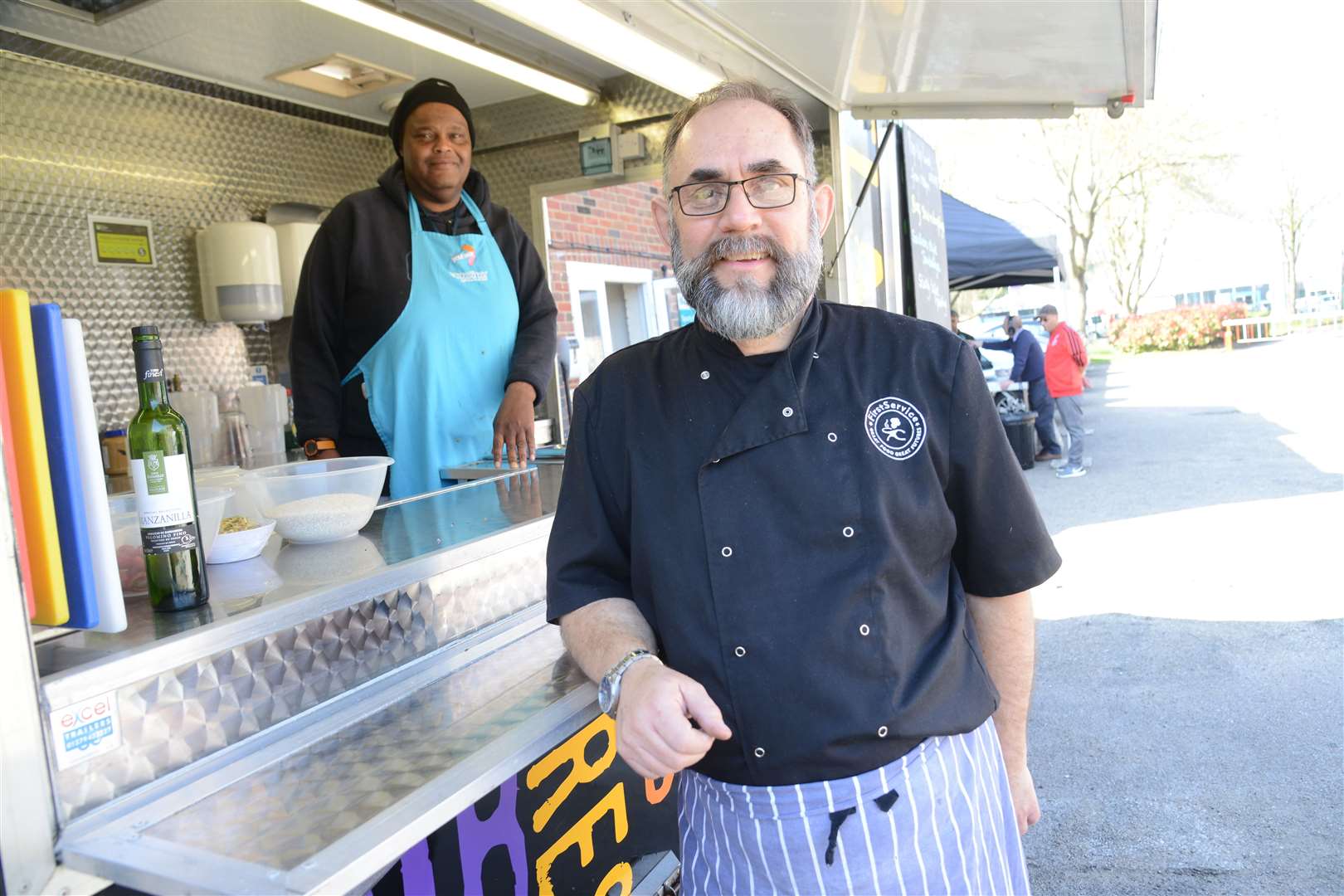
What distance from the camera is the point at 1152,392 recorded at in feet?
57.3

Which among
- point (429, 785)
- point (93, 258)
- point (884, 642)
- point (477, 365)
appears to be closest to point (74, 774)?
point (429, 785)

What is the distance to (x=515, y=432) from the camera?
9.55ft

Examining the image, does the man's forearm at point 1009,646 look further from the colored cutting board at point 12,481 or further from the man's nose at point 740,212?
the colored cutting board at point 12,481

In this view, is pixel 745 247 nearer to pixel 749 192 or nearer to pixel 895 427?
pixel 749 192

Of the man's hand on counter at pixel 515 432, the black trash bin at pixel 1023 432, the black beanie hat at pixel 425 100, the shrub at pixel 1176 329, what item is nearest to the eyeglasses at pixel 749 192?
the man's hand on counter at pixel 515 432

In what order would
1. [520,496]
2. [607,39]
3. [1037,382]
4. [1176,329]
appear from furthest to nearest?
[1176,329] < [1037,382] < [607,39] < [520,496]

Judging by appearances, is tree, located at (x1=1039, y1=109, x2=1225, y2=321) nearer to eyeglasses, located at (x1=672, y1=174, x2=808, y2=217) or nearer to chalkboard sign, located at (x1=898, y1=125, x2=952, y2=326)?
chalkboard sign, located at (x1=898, y1=125, x2=952, y2=326)

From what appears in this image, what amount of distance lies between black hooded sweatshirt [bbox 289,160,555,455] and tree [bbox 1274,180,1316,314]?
36.6 metres

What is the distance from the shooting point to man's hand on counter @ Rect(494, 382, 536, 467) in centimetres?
291

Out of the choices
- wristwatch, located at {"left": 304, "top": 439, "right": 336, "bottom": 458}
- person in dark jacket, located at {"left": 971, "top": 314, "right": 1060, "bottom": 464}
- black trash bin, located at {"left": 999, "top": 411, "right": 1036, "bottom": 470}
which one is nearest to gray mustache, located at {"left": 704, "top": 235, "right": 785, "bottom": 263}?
wristwatch, located at {"left": 304, "top": 439, "right": 336, "bottom": 458}

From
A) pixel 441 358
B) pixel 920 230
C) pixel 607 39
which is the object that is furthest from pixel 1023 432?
pixel 441 358

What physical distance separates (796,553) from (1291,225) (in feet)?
125

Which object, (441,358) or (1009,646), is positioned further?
(441,358)

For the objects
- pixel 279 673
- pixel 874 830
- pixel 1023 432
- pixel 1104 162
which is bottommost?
pixel 1023 432
